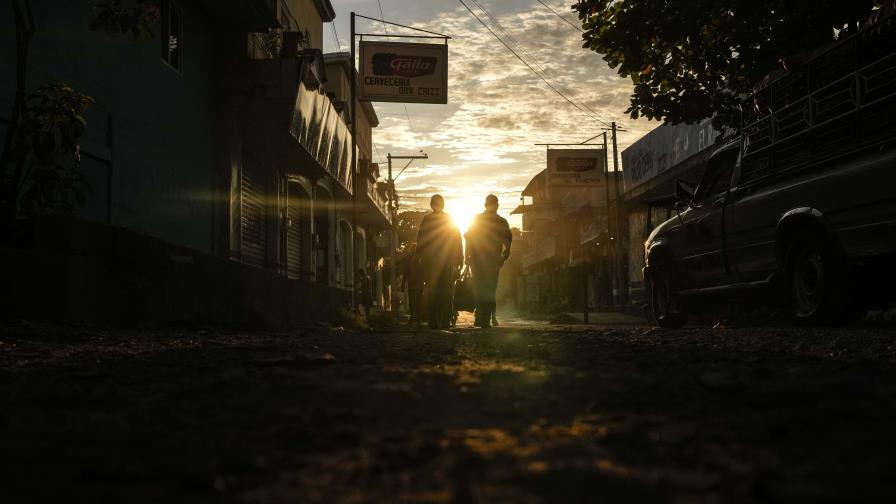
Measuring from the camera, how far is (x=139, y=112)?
31.1 feet

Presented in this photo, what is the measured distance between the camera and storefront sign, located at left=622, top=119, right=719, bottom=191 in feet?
66.6

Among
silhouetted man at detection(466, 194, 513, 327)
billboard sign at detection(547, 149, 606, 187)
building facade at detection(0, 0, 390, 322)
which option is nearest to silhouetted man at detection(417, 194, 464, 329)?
silhouetted man at detection(466, 194, 513, 327)

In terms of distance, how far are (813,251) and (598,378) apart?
4417mm

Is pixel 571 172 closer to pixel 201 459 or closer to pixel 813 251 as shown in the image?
pixel 813 251

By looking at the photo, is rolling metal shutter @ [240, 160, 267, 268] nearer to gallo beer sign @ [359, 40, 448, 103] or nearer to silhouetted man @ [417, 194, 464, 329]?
gallo beer sign @ [359, 40, 448, 103]

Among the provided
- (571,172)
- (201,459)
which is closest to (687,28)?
(201,459)

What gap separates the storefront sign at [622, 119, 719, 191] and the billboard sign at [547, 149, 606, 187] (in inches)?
119

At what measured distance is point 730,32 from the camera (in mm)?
9609

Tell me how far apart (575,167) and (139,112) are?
25866 millimetres

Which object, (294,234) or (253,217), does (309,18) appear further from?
(253,217)

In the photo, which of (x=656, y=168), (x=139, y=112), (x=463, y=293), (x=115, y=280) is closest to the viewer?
(x=115, y=280)

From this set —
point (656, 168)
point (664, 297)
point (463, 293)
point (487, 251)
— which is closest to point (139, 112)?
point (487, 251)

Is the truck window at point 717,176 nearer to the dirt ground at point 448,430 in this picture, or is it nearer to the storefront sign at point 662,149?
the dirt ground at point 448,430

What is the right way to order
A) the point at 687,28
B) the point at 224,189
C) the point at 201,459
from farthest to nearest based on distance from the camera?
the point at 224,189 → the point at 687,28 → the point at 201,459
